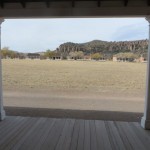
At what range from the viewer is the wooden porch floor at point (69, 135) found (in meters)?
3.71

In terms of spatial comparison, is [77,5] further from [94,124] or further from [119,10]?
[94,124]

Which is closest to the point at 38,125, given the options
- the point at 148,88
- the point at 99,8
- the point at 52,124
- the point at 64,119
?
the point at 52,124

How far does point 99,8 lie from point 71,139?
297 cm

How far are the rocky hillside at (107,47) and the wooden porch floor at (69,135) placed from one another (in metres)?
14.8

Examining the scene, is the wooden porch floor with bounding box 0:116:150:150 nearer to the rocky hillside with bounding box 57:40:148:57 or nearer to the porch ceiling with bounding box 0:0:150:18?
the porch ceiling with bounding box 0:0:150:18

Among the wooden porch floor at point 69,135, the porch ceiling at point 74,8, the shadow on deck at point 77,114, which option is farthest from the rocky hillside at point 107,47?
the wooden porch floor at point 69,135

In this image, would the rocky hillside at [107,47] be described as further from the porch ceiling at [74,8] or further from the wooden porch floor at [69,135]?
the wooden porch floor at [69,135]

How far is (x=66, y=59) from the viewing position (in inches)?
907

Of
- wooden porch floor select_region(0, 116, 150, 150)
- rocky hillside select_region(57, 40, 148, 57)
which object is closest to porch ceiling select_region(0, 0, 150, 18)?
wooden porch floor select_region(0, 116, 150, 150)

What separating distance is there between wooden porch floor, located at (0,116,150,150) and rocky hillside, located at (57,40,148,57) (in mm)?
14769

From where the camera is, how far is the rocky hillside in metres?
19.5

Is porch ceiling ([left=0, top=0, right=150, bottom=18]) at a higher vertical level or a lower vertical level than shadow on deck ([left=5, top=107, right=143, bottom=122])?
higher

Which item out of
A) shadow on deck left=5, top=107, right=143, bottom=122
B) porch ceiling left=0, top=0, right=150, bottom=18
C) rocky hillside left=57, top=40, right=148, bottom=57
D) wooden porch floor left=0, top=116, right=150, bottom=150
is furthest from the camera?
rocky hillside left=57, top=40, right=148, bottom=57

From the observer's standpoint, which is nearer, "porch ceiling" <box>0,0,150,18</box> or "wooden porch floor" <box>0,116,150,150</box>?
"wooden porch floor" <box>0,116,150,150</box>
